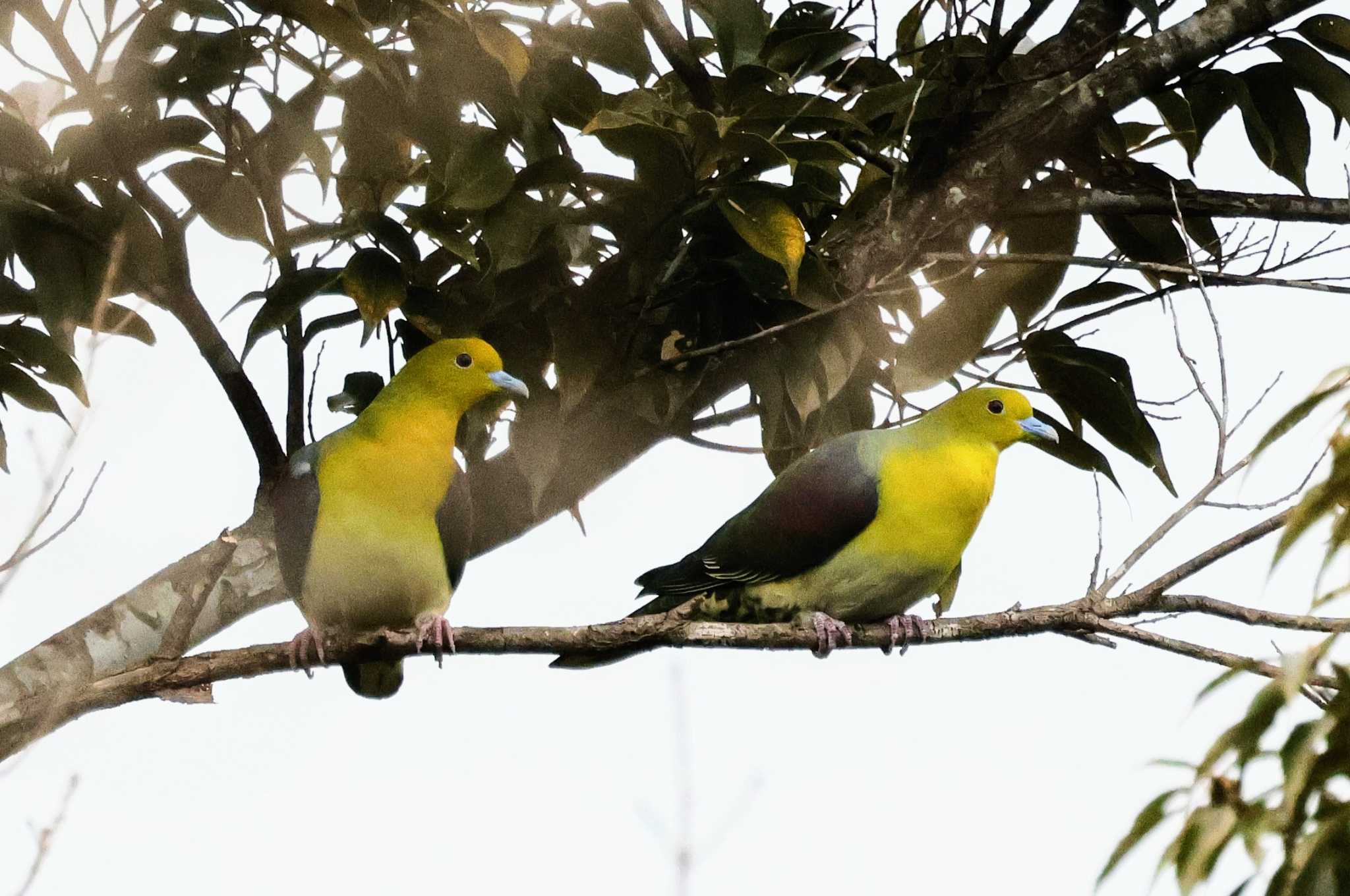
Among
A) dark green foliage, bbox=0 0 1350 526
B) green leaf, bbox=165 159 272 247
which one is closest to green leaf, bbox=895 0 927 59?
dark green foliage, bbox=0 0 1350 526

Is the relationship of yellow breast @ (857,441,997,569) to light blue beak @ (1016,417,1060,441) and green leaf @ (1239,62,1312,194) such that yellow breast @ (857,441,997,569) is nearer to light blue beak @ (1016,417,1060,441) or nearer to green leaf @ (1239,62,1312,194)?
light blue beak @ (1016,417,1060,441)

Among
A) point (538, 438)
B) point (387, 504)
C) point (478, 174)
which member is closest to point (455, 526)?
point (387, 504)

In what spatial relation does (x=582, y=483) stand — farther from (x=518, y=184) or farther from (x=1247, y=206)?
(x=1247, y=206)

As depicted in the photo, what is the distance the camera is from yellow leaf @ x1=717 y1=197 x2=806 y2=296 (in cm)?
313

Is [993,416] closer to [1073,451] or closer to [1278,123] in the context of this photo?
[1073,451]

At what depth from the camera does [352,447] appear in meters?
3.63

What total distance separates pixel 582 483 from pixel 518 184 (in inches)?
32.4

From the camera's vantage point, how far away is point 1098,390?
3643 mm

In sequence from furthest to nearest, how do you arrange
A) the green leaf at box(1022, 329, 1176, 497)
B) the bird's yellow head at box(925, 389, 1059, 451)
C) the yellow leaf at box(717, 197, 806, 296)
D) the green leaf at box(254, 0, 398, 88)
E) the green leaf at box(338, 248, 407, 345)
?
the bird's yellow head at box(925, 389, 1059, 451), the green leaf at box(1022, 329, 1176, 497), the green leaf at box(338, 248, 407, 345), the yellow leaf at box(717, 197, 806, 296), the green leaf at box(254, 0, 398, 88)

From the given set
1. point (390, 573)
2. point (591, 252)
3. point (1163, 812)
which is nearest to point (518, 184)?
point (591, 252)

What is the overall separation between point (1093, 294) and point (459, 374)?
1.60 m

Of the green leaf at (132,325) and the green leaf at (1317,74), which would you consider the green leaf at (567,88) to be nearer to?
the green leaf at (132,325)

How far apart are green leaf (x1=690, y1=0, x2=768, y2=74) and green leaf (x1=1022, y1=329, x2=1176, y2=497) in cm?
104

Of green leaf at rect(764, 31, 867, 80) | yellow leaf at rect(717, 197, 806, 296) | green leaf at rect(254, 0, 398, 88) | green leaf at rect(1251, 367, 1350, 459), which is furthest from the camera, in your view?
green leaf at rect(764, 31, 867, 80)
